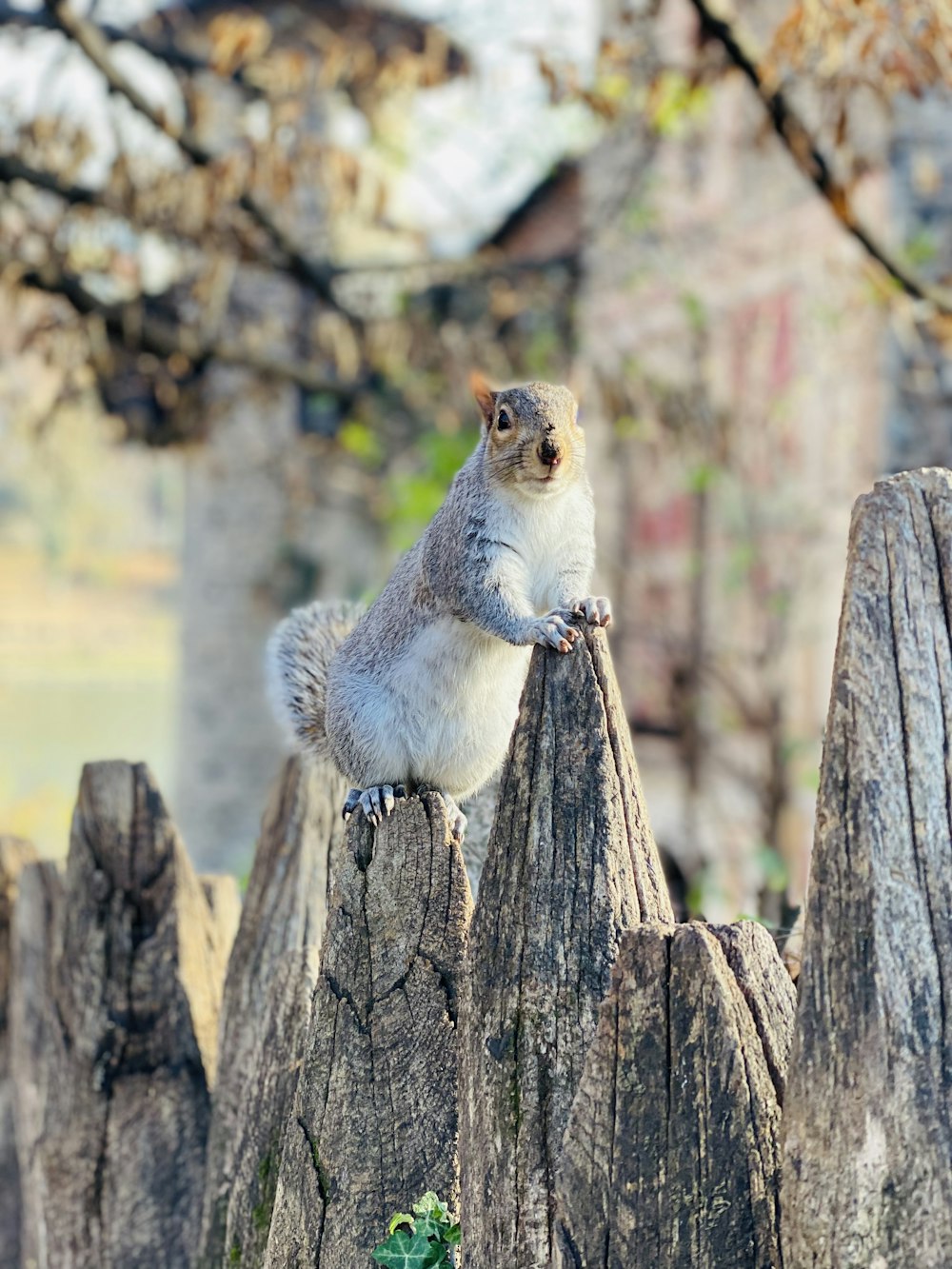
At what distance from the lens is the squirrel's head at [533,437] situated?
1.86 metres

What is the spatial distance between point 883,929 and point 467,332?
5.85 metres

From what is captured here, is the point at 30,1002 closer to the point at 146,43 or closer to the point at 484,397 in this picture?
the point at 484,397

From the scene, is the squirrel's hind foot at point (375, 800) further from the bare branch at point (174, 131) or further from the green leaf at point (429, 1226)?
the bare branch at point (174, 131)

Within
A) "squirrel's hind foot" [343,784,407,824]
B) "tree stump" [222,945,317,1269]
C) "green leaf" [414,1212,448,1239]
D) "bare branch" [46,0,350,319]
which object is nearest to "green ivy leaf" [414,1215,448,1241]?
"green leaf" [414,1212,448,1239]

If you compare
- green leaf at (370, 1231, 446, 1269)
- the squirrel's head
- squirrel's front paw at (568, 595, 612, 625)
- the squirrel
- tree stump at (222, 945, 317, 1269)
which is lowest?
green leaf at (370, 1231, 446, 1269)

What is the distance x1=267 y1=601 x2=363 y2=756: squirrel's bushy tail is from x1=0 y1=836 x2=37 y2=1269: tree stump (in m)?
0.47

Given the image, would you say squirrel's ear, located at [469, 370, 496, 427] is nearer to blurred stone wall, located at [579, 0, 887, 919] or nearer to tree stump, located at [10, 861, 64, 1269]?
tree stump, located at [10, 861, 64, 1269]

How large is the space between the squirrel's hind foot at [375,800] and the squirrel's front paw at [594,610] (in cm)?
33

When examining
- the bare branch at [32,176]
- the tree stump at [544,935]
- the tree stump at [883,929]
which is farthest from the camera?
the bare branch at [32,176]

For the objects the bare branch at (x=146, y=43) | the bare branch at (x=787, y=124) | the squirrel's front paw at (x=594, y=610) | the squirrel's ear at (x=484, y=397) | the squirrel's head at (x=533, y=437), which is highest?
the bare branch at (x=146, y=43)

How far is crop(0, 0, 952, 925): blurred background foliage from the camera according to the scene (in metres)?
4.70

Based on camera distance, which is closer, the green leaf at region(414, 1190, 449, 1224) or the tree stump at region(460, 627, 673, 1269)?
the tree stump at region(460, 627, 673, 1269)

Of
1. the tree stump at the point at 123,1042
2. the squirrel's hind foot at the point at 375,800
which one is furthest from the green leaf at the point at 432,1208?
the tree stump at the point at 123,1042

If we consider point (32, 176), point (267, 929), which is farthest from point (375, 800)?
point (32, 176)
